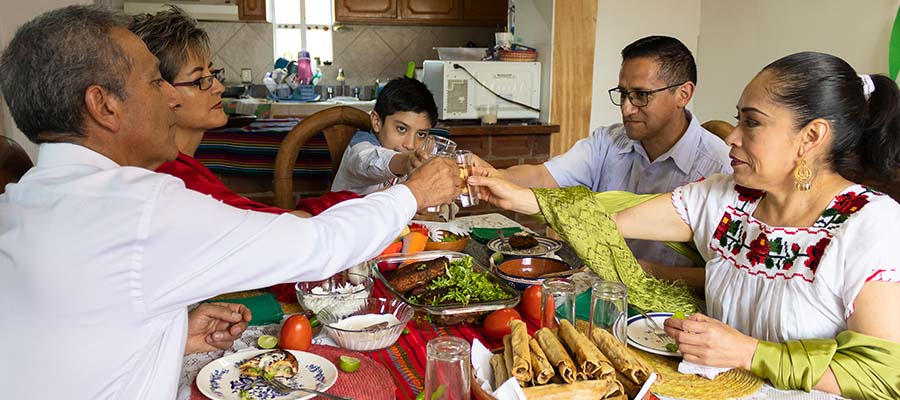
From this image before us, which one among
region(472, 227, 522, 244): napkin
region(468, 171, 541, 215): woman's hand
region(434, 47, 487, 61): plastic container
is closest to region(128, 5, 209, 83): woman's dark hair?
region(468, 171, 541, 215): woman's hand

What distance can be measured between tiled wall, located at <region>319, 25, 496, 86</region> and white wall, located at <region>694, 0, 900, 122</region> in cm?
347

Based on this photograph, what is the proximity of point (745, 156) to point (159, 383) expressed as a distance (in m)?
1.36

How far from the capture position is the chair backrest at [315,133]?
9.09 feet

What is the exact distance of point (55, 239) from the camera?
1104 millimetres

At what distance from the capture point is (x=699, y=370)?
4.75 feet

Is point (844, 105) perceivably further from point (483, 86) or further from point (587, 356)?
point (483, 86)

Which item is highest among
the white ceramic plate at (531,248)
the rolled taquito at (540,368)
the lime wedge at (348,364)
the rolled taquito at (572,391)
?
the rolled taquito at (540,368)

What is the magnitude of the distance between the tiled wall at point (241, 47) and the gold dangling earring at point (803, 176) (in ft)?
20.6

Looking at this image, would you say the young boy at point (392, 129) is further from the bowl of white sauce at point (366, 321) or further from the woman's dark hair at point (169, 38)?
the bowl of white sauce at point (366, 321)

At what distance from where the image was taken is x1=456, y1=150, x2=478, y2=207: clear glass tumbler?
5.99 feet

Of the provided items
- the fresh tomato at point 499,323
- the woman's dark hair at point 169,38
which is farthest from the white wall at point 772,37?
the woman's dark hair at point 169,38

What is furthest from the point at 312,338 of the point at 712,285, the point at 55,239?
the point at 712,285

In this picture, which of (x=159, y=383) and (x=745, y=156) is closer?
(x=159, y=383)

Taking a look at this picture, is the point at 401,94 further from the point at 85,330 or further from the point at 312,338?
the point at 85,330
